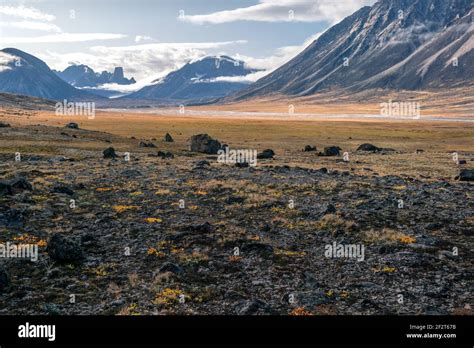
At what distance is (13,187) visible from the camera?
118 ft

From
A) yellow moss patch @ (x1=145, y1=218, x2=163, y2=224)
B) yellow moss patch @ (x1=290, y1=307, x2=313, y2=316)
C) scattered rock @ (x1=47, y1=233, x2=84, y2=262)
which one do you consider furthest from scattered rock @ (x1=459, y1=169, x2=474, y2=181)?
scattered rock @ (x1=47, y1=233, x2=84, y2=262)

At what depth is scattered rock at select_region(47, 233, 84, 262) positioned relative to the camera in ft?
71.0

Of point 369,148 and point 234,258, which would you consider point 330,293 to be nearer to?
point 234,258

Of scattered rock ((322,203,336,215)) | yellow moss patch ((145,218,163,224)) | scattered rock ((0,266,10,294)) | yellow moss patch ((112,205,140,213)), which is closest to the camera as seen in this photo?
scattered rock ((0,266,10,294))

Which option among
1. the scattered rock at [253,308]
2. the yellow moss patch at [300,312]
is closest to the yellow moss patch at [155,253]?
the scattered rock at [253,308]

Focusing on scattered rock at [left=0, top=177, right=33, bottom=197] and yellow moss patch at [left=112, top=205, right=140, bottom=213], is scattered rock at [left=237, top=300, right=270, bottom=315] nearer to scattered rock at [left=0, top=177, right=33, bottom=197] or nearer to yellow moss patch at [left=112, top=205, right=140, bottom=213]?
yellow moss patch at [left=112, top=205, right=140, bottom=213]

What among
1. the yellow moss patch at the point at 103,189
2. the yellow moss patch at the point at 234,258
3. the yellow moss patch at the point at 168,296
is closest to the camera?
the yellow moss patch at the point at 168,296

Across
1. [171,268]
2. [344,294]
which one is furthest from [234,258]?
[344,294]

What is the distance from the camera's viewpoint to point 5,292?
1808 cm

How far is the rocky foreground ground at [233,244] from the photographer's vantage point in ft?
58.5

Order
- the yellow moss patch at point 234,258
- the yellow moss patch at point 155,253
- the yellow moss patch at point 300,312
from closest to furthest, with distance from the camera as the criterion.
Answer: the yellow moss patch at point 300,312
the yellow moss patch at point 234,258
the yellow moss patch at point 155,253

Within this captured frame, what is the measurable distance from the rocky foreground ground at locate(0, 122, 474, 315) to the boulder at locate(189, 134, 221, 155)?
30576 mm

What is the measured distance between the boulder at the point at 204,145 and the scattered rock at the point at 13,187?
4073 cm

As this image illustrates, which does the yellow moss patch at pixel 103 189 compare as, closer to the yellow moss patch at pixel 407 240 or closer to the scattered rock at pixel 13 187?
the scattered rock at pixel 13 187
